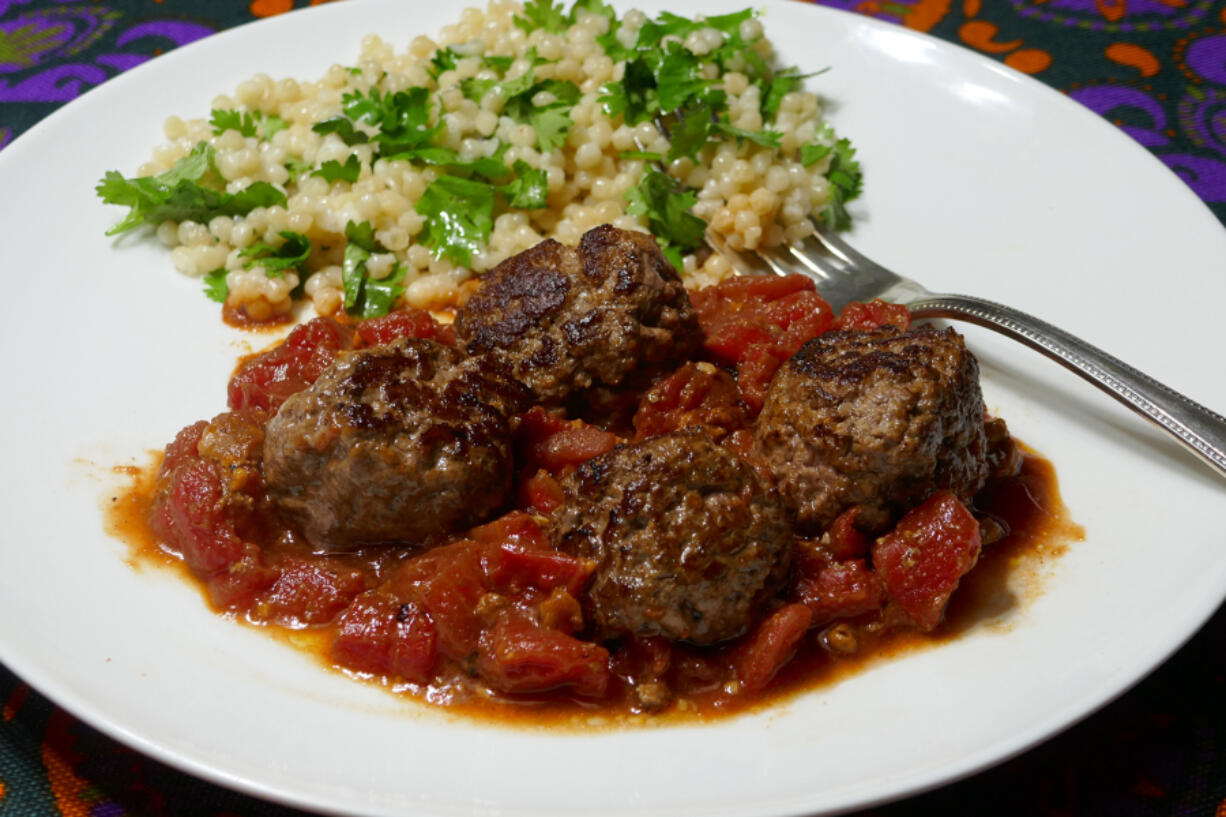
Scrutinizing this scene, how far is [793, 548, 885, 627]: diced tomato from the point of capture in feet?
12.3

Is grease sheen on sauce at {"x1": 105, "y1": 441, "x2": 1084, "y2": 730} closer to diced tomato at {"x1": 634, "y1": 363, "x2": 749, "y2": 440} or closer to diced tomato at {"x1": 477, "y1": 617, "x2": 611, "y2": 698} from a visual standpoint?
diced tomato at {"x1": 477, "y1": 617, "x2": 611, "y2": 698}

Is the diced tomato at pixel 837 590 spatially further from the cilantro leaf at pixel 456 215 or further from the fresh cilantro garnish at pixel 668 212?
the cilantro leaf at pixel 456 215

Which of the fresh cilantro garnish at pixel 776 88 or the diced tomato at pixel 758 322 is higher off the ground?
the fresh cilantro garnish at pixel 776 88

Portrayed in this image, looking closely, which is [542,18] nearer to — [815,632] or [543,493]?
[543,493]

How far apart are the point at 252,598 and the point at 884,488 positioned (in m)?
2.33

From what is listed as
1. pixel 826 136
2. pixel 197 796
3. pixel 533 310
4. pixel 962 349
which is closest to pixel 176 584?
pixel 197 796

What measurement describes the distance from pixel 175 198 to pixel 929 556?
4.15 metres

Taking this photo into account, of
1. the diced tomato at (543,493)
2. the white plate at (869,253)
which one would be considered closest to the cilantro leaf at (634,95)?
the white plate at (869,253)

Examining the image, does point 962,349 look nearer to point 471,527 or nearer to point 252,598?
point 471,527

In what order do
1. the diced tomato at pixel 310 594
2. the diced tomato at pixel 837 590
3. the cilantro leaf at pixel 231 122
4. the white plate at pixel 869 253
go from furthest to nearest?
the cilantro leaf at pixel 231 122, the diced tomato at pixel 310 594, the diced tomato at pixel 837 590, the white plate at pixel 869 253

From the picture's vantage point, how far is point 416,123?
573 centimetres

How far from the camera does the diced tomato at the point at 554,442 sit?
13.7 feet

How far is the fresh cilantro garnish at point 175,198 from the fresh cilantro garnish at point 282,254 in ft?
0.77

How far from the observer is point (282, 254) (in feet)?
18.1
